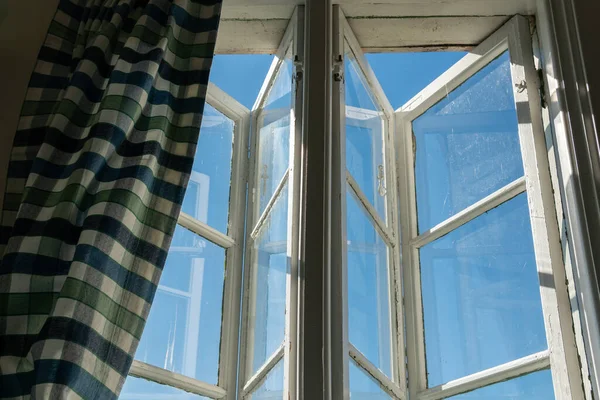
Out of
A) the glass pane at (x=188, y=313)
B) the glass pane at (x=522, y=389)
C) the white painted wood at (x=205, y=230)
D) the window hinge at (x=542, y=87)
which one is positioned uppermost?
the window hinge at (x=542, y=87)

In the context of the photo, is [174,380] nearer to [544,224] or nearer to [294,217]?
[294,217]

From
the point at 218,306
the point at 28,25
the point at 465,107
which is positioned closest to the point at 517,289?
the point at 465,107

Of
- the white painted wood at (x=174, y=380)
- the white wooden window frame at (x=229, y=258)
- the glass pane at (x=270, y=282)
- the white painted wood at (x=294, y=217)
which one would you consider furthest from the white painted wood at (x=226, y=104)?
the white painted wood at (x=174, y=380)

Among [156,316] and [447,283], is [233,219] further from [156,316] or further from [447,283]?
[447,283]

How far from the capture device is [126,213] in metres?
1.43

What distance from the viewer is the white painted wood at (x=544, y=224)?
4.82 ft

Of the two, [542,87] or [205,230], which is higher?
[542,87]

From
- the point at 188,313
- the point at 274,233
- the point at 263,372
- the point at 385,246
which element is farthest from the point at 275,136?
the point at 263,372

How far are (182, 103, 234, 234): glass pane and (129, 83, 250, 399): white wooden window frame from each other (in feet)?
0.04

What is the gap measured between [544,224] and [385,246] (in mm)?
390

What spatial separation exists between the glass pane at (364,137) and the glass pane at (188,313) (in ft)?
1.31

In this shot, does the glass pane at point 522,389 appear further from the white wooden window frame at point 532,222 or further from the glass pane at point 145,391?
the glass pane at point 145,391

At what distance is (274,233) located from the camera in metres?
1.71

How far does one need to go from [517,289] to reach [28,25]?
4.51ft
